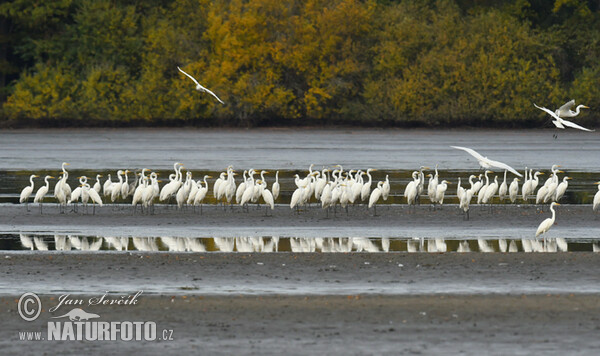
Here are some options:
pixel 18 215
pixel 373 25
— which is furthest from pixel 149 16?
pixel 18 215

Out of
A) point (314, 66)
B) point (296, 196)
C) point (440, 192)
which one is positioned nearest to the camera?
point (296, 196)

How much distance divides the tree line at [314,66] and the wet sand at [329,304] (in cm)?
5825

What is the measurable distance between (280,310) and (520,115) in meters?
64.0

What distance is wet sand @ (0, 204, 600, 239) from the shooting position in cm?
2122

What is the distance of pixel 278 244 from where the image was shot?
19.4 metres

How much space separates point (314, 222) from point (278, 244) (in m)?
3.86

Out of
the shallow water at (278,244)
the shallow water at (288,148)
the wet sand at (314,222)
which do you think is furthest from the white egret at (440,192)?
the shallow water at (288,148)

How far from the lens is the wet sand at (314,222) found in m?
21.2

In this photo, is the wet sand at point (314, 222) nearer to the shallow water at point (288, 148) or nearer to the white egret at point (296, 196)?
the white egret at point (296, 196)

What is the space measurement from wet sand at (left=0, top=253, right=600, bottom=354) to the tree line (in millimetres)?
58250

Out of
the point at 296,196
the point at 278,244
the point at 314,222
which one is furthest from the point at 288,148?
the point at 278,244

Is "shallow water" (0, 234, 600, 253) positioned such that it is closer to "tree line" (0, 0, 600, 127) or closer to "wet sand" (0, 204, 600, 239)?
"wet sand" (0, 204, 600, 239)

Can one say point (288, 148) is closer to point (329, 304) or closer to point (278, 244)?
point (278, 244)

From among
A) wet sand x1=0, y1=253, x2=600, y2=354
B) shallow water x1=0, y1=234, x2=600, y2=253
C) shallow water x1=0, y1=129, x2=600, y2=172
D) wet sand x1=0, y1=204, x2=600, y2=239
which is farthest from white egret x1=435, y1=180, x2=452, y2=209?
shallow water x1=0, y1=129, x2=600, y2=172
